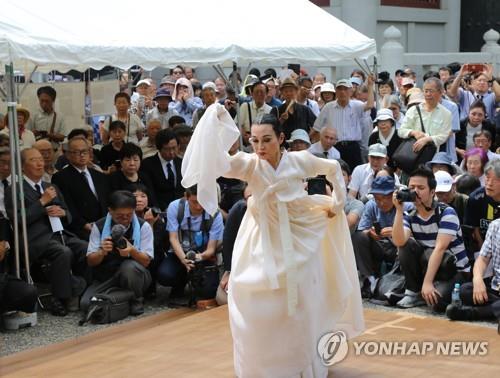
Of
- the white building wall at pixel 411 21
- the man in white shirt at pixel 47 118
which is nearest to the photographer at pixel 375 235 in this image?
the man in white shirt at pixel 47 118

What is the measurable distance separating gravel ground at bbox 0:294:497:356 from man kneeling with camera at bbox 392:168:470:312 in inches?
7.0

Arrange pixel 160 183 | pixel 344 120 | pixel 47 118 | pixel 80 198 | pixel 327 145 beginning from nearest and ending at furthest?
pixel 80 198 → pixel 160 183 → pixel 327 145 → pixel 47 118 → pixel 344 120

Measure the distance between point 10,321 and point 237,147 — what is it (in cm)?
353

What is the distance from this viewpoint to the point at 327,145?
1008 cm

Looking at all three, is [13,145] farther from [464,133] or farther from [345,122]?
[464,133]

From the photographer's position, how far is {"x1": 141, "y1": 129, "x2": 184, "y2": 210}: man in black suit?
29.8ft

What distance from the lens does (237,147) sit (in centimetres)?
982

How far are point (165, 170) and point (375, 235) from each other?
2.37 meters

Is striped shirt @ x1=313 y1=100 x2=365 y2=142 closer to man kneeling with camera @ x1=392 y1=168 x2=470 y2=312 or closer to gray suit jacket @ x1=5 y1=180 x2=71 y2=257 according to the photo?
man kneeling with camera @ x1=392 y1=168 x2=470 y2=312

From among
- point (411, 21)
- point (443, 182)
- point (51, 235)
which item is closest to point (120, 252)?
point (51, 235)

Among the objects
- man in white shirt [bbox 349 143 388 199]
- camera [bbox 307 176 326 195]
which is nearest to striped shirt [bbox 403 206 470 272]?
camera [bbox 307 176 326 195]

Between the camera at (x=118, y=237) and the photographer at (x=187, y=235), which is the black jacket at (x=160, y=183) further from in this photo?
the camera at (x=118, y=237)

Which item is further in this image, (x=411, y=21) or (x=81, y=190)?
(x=411, y=21)

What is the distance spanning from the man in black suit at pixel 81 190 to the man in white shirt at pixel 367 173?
7.76ft
